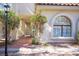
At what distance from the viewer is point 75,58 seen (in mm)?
1241

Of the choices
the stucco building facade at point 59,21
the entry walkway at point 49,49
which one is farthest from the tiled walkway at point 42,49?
the stucco building facade at point 59,21

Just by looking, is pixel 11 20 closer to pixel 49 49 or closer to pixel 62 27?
pixel 49 49

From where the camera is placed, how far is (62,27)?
18.4 feet

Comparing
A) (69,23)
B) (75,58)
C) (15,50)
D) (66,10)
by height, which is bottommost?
(15,50)

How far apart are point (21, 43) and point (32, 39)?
35 centimetres

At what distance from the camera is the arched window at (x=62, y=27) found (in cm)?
559

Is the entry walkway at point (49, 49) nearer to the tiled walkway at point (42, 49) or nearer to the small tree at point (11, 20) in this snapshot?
the tiled walkway at point (42, 49)

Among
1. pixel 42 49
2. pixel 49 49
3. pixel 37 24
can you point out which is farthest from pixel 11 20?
pixel 49 49

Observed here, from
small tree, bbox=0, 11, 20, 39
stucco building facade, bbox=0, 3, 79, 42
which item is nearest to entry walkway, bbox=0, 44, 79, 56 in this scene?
stucco building facade, bbox=0, 3, 79, 42

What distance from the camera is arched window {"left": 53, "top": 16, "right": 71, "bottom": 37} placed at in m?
5.59

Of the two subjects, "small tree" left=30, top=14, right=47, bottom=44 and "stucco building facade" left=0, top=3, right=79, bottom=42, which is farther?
"stucco building facade" left=0, top=3, right=79, bottom=42

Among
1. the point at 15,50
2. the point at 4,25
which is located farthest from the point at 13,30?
the point at 15,50

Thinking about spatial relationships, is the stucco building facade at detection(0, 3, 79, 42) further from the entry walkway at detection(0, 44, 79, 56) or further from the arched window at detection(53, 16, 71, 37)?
the entry walkway at detection(0, 44, 79, 56)

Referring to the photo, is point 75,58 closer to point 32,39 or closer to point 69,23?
point 32,39
